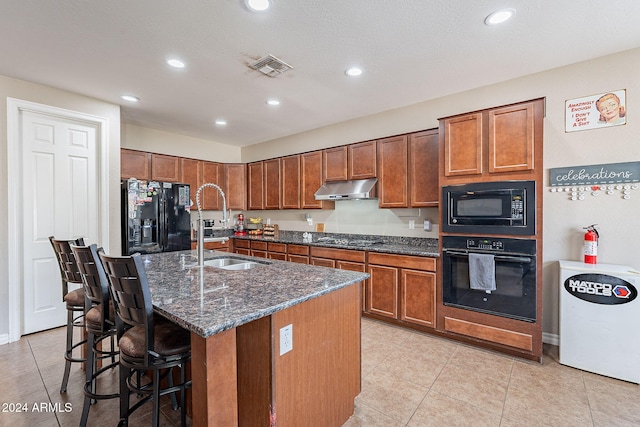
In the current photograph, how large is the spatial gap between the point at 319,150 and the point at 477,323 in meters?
3.10

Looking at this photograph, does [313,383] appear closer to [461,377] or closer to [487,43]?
[461,377]

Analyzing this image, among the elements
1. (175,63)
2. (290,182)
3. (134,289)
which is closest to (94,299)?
(134,289)

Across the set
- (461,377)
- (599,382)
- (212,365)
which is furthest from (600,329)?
(212,365)

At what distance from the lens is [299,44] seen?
241cm

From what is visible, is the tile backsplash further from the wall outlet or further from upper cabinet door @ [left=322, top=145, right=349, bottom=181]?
the wall outlet

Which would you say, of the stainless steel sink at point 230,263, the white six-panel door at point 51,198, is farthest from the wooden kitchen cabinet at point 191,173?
the stainless steel sink at point 230,263

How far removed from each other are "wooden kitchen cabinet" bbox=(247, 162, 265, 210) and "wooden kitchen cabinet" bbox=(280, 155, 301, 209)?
1.76 ft

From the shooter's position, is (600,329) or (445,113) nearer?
(600,329)

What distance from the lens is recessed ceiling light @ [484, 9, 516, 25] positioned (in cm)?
201

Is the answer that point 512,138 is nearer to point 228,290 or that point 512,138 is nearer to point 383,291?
Result: point 383,291

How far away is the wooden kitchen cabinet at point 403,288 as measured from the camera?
312 cm

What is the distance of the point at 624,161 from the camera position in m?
2.55

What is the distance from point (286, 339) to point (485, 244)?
87.5 inches

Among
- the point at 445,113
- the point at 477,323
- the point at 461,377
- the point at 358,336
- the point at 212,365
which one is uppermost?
the point at 445,113
